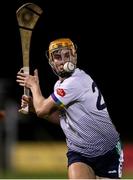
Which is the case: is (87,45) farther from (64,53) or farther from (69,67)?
(69,67)

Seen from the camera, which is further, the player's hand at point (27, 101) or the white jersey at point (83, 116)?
the player's hand at point (27, 101)

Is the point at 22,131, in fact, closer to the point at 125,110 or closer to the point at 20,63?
the point at 20,63

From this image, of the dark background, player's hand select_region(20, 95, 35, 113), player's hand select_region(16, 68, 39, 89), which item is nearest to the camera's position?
player's hand select_region(16, 68, 39, 89)

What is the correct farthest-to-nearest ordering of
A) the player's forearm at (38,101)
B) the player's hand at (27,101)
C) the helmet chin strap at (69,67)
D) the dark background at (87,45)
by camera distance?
the dark background at (87,45), the player's hand at (27,101), the player's forearm at (38,101), the helmet chin strap at (69,67)

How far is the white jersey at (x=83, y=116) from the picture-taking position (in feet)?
21.9

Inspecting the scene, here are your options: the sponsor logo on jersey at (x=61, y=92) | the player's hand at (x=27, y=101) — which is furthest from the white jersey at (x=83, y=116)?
the player's hand at (x=27, y=101)

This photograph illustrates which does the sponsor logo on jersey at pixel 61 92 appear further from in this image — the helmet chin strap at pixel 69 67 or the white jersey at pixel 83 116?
the helmet chin strap at pixel 69 67

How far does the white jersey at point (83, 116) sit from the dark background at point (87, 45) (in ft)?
39.5

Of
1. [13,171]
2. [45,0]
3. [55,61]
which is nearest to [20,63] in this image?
[45,0]

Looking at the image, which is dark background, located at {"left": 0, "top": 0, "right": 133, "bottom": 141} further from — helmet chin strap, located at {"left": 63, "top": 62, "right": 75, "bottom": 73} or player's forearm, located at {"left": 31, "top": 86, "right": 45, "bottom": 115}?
helmet chin strap, located at {"left": 63, "top": 62, "right": 75, "bottom": 73}

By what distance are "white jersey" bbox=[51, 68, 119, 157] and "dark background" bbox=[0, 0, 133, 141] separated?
39.5 ft

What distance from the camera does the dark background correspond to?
19781mm

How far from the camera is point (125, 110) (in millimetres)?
21250

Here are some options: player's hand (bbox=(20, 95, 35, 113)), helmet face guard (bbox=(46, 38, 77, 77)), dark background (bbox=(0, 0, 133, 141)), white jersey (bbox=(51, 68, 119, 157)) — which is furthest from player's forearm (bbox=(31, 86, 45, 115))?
dark background (bbox=(0, 0, 133, 141))
